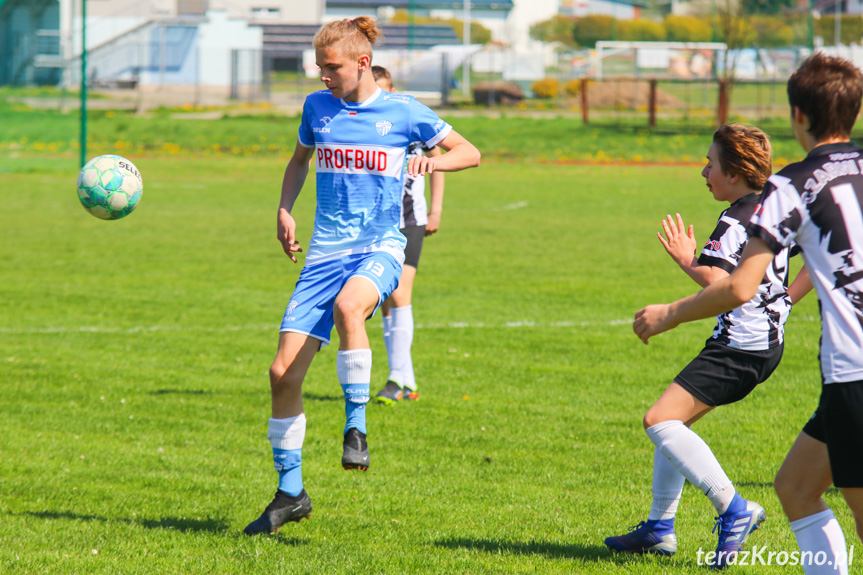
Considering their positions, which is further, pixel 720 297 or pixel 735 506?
pixel 735 506

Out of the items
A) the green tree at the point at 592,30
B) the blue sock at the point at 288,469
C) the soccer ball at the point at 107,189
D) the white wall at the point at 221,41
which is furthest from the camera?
the green tree at the point at 592,30

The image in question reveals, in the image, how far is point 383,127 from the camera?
4.64 metres

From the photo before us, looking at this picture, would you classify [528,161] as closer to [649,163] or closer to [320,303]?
[649,163]

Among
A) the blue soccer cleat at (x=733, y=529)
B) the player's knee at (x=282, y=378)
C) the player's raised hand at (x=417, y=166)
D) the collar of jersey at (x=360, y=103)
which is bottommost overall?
the blue soccer cleat at (x=733, y=529)

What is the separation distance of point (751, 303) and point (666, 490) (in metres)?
0.95

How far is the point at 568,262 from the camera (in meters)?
13.3

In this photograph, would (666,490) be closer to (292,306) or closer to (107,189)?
(292,306)

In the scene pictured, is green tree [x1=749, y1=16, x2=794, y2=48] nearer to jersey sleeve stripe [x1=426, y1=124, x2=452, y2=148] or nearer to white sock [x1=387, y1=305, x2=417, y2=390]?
white sock [x1=387, y1=305, x2=417, y2=390]

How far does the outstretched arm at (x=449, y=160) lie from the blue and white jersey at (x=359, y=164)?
7cm

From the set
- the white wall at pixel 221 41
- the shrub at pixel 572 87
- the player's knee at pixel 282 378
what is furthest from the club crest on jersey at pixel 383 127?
the white wall at pixel 221 41

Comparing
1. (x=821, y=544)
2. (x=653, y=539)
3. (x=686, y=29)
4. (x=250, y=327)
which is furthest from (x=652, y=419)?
(x=686, y=29)

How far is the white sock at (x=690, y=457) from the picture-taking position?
3936mm

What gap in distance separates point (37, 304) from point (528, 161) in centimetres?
2123

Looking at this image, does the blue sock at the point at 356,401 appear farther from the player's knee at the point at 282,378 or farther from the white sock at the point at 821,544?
the white sock at the point at 821,544
